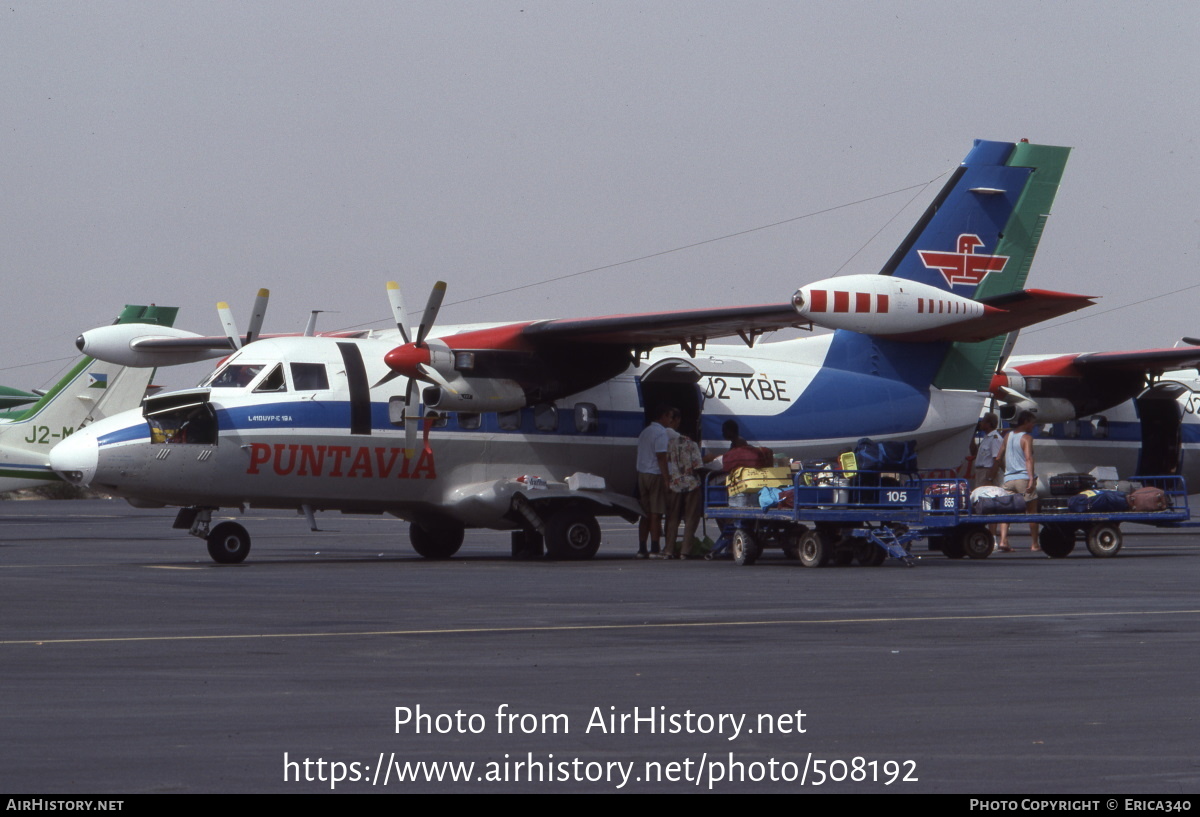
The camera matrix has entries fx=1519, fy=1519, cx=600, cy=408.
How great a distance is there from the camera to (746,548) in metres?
18.7

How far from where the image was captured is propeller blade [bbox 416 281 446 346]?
19938 millimetres

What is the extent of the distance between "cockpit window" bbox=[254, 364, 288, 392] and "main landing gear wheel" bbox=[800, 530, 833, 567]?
6.91 meters

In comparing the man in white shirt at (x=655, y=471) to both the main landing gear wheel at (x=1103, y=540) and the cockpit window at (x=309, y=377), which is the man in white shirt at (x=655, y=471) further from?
the main landing gear wheel at (x=1103, y=540)

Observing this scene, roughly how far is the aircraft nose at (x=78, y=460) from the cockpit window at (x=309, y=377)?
8.54ft

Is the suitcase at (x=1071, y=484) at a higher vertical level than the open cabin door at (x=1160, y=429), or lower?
lower

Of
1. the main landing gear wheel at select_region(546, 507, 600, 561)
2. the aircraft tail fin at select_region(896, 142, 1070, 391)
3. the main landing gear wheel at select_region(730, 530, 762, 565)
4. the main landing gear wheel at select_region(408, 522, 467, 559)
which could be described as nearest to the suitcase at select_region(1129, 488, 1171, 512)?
the aircraft tail fin at select_region(896, 142, 1070, 391)

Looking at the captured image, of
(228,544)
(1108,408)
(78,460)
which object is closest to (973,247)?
(1108,408)

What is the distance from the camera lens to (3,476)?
30.7m

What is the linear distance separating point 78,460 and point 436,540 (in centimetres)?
523

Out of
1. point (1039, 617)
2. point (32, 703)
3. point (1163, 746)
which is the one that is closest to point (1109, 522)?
point (1039, 617)

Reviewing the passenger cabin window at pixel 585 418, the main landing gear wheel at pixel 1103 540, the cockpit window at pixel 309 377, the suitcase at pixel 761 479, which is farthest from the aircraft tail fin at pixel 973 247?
the cockpit window at pixel 309 377

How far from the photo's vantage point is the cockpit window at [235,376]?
1952 cm

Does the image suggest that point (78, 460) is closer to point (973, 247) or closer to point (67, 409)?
point (973, 247)

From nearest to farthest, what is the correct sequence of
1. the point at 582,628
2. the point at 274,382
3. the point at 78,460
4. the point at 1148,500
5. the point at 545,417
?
1. the point at 582,628
2. the point at 78,460
3. the point at 274,382
4. the point at 1148,500
5. the point at 545,417
